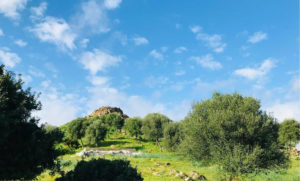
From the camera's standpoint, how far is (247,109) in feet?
81.3

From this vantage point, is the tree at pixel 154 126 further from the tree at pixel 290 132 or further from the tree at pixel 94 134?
the tree at pixel 290 132

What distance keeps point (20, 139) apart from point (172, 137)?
46.9 m

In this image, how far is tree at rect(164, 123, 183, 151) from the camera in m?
55.3

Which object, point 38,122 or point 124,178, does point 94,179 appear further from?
point 38,122

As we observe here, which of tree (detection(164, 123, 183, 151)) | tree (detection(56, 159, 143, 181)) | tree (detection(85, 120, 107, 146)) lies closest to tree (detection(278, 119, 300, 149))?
tree (detection(164, 123, 183, 151))

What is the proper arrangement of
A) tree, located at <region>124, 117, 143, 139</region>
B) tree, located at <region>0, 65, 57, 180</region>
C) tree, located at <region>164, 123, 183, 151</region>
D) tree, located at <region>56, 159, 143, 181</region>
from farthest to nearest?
1. tree, located at <region>124, 117, 143, 139</region>
2. tree, located at <region>164, 123, 183, 151</region>
3. tree, located at <region>56, 159, 143, 181</region>
4. tree, located at <region>0, 65, 57, 180</region>

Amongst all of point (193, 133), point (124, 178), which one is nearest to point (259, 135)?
point (193, 133)

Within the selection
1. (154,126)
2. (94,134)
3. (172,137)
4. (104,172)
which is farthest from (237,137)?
(94,134)

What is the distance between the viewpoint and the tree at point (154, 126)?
73.8 metres

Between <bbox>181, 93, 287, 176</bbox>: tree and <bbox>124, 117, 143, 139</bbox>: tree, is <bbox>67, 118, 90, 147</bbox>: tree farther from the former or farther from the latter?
<bbox>181, 93, 287, 176</bbox>: tree

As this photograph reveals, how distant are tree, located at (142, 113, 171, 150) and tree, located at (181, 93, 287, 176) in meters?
46.7

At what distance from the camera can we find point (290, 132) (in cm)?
7756

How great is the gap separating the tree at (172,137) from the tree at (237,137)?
28103 millimetres

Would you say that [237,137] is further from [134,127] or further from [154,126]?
[134,127]
